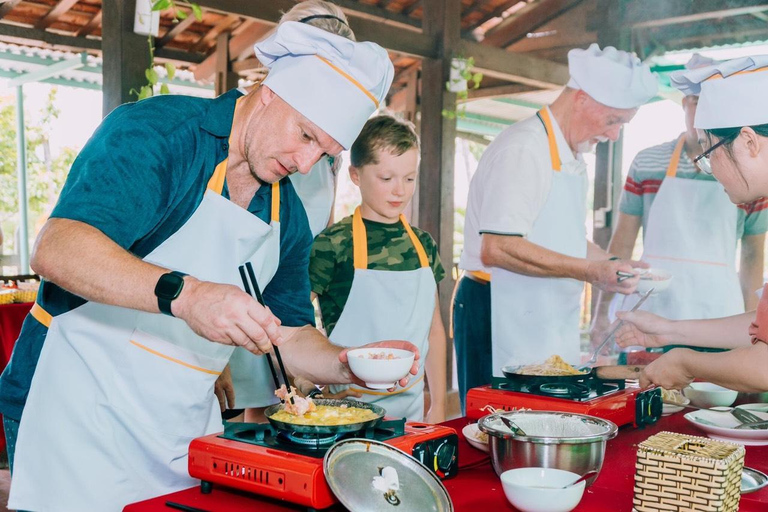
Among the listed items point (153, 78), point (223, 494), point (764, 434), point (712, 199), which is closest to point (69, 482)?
point (223, 494)

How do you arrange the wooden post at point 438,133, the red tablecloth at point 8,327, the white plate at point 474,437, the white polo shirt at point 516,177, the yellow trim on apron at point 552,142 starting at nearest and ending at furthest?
the white plate at point 474,437 → the white polo shirt at point 516,177 → the yellow trim on apron at point 552,142 → the red tablecloth at point 8,327 → the wooden post at point 438,133

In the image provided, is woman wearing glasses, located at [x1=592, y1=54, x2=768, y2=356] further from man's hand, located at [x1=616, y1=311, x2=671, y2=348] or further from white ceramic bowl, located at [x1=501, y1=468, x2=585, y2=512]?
white ceramic bowl, located at [x1=501, y1=468, x2=585, y2=512]

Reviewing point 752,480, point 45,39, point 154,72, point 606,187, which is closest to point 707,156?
point 752,480

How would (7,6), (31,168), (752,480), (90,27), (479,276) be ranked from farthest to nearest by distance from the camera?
(31,168) → (90,27) → (7,6) → (479,276) → (752,480)

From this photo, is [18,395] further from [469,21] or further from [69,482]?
[469,21]

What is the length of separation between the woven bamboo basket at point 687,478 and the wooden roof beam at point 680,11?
4.10 m

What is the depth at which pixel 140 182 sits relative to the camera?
1495 millimetres

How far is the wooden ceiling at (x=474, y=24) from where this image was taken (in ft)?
15.6

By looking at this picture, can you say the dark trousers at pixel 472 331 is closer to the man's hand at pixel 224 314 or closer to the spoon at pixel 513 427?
the spoon at pixel 513 427

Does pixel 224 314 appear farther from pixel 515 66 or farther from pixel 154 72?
pixel 515 66

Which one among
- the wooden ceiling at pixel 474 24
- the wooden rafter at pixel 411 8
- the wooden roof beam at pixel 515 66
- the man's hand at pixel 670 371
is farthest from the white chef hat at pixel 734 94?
the wooden rafter at pixel 411 8

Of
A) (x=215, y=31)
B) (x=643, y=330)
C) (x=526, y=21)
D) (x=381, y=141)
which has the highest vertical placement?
(x=526, y=21)

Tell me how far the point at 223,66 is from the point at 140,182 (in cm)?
457

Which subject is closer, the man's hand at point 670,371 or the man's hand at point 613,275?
the man's hand at point 670,371
